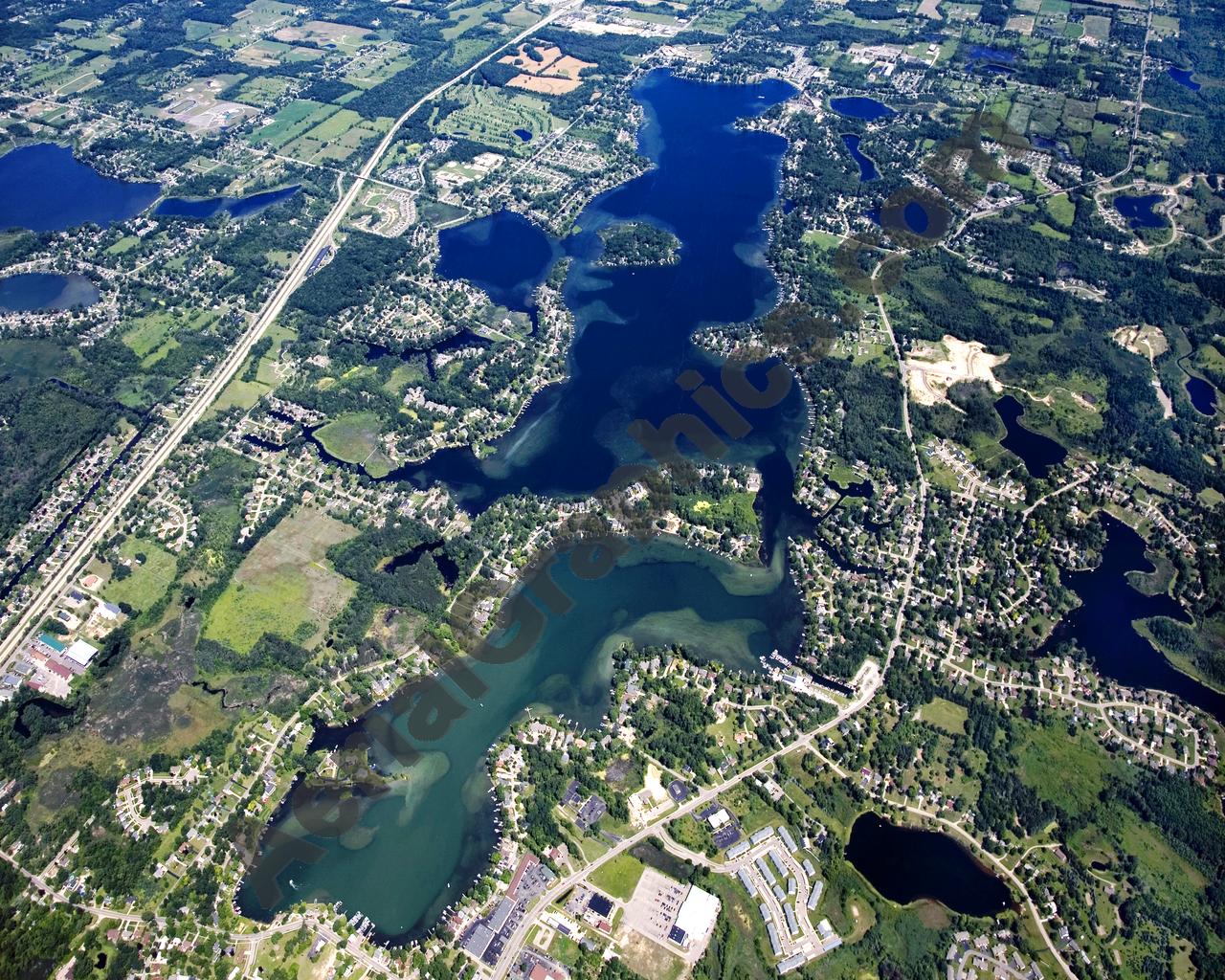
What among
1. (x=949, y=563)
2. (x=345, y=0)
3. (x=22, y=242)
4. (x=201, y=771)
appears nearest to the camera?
(x=201, y=771)

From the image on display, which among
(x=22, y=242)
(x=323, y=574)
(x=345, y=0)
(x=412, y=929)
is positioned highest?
(x=345, y=0)

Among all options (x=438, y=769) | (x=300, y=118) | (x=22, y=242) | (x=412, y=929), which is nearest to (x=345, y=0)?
(x=300, y=118)

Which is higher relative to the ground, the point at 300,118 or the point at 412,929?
the point at 300,118

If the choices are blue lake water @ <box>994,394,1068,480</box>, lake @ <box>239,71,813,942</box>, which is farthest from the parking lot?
blue lake water @ <box>994,394,1068,480</box>

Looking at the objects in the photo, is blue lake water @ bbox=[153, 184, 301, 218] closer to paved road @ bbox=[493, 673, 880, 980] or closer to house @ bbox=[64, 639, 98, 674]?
house @ bbox=[64, 639, 98, 674]

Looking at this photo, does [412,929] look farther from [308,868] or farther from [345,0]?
[345,0]

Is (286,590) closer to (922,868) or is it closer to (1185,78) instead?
(922,868)

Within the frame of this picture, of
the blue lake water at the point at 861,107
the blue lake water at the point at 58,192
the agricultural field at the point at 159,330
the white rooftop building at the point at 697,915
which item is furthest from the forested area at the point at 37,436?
the blue lake water at the point at 861,107
